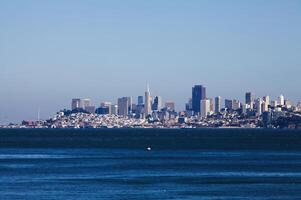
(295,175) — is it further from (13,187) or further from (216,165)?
(13,187)

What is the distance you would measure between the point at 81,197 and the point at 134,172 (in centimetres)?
2742

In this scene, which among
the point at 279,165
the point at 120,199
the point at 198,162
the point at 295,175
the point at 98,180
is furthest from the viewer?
the point at 198,162

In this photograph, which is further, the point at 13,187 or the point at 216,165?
the point at 216,165

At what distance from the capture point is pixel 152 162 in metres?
113

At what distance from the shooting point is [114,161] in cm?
11512

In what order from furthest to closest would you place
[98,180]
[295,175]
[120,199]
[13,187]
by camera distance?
[295,175] → [98,180] → [13,187] → [120,199]

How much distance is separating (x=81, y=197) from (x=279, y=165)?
149ft

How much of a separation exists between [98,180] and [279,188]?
56.4ft

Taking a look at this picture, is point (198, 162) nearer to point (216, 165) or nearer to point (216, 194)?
point (216, 165)

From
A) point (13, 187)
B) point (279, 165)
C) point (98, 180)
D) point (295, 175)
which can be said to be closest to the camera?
point (13, 187)

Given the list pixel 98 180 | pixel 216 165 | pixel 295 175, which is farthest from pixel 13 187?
pixel 216 165

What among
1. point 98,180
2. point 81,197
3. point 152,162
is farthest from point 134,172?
point 81,197

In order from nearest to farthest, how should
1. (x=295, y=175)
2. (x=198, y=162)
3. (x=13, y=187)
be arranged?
(x=13, y=187) < (x=295, y=175) < (x=198, y=162)

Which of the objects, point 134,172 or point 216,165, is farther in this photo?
Answer: point 216,165
